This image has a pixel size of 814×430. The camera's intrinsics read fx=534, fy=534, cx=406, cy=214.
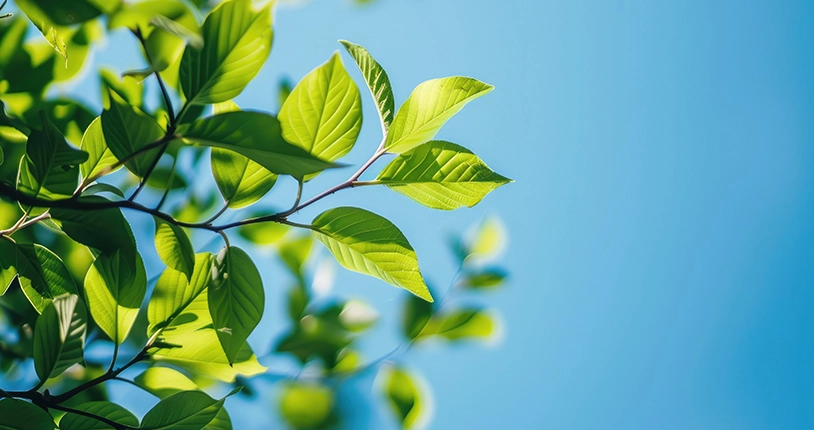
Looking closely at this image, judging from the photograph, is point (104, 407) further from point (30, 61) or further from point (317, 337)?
point (30, 61)

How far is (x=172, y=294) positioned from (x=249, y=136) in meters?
0.15

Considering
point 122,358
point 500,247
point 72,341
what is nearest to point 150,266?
point 122,358

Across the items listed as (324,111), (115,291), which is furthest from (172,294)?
(324,111)

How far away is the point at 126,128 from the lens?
20 cm

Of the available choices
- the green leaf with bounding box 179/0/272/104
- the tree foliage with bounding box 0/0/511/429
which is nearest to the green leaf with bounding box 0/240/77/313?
the tree foliage with bounding box 0/0/511/429

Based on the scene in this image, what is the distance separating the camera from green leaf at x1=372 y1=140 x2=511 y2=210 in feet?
0.81

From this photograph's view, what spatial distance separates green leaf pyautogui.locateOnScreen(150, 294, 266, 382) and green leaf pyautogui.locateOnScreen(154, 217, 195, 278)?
0.17 ft

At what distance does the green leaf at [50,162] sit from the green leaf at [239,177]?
2.2 inches

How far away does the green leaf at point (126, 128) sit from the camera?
192 mm

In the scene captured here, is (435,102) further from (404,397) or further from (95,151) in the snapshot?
(404,397)

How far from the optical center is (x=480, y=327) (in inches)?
18.6

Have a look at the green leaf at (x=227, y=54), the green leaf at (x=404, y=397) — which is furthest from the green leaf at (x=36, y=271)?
the green leaf at (x=404, y=397)

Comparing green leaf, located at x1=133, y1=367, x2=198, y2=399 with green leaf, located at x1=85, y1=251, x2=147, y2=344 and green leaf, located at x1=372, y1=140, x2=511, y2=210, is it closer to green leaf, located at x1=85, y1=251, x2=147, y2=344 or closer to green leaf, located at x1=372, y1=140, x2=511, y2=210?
green leaf, located at x1=85, y1=251, x2=147, y2=344

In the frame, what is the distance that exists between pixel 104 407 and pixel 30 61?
0.93 feet
